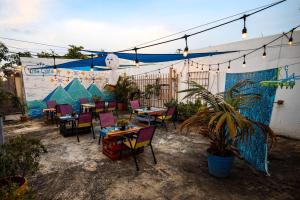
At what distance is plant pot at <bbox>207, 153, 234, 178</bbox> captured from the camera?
9.53 feet

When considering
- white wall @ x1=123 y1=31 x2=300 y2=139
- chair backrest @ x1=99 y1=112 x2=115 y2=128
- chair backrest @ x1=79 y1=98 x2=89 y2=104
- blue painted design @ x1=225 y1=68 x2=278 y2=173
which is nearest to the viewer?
blue painted design @ x1=225 y1=68 x2=278 y2=173

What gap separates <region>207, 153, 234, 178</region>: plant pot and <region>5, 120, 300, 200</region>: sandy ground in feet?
0.33

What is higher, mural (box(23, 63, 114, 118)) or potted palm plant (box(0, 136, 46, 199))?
mural (box(23, 63, 114, 118))

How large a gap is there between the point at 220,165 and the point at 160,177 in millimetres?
1043

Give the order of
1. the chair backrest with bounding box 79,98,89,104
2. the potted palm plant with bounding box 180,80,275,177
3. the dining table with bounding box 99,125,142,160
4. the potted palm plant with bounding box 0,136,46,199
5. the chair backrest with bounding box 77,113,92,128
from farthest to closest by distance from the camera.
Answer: the chair backrest with bounding box 79,98,89,104 < the chair backrest with bounding box 77,113,92,128 < the dining table with bounding box 99,125,142,160 < the potted palm plant with bounding box 180,80,275,177 < the potted palm plant with bounding box 0,136,46,199

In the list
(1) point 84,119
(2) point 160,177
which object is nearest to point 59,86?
(1) point 84,119

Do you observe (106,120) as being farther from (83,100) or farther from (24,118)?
(24,118)

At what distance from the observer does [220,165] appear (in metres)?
2.93

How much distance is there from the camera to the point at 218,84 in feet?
21.2

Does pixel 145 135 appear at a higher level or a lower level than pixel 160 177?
higher

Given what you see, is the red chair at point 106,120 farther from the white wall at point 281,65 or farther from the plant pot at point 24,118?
the plant pot at point 24,118

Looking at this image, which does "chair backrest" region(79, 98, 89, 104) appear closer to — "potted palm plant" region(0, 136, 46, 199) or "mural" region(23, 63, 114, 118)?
"mural" region(23, 63, 114, 118)

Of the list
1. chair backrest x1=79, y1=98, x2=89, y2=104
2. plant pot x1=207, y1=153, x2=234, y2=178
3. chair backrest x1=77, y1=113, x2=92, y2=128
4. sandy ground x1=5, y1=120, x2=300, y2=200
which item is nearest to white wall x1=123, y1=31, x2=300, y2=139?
sandy ground x1=5, y1=120, x2=300, y2=200

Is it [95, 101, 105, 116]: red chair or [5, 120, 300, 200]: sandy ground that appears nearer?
[5, 120, 300, 200]: sandy ground
